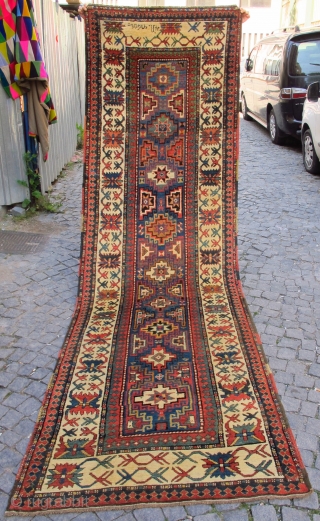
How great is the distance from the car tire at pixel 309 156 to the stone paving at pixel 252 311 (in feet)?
1.99

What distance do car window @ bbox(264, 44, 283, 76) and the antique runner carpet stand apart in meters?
5.56

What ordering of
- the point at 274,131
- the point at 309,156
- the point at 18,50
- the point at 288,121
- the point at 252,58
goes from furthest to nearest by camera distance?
the point at 252,58 → the point at 274,131 → the point at 288,121 → the point at 309,156 → the point at 18,50

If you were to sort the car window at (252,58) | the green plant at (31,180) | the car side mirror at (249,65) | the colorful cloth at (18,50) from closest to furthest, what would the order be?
the colorful cloth at (18,50)
the green plant at (31,180)
the car window at (252,58)
the car side mirror at (249,65)

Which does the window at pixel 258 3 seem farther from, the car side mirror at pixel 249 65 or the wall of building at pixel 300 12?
the car side mirror at pixel 249 65

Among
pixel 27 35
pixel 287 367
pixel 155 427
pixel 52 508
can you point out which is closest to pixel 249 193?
pixel 27 35

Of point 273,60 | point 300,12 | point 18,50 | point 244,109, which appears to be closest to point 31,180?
point 18,50

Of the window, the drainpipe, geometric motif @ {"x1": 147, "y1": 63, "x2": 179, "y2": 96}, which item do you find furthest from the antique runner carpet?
the window

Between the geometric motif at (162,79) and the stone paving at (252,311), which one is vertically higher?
the geometric motif at (162,79)

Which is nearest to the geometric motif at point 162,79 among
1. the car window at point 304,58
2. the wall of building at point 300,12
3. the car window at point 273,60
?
the car window at point 304,58

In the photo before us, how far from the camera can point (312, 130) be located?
7.84m

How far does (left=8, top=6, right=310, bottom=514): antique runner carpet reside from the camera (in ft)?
8.77

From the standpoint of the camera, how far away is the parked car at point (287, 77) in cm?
895

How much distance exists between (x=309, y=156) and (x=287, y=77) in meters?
1.74

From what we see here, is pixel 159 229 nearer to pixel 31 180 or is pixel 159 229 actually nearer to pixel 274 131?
pixel 31 180
